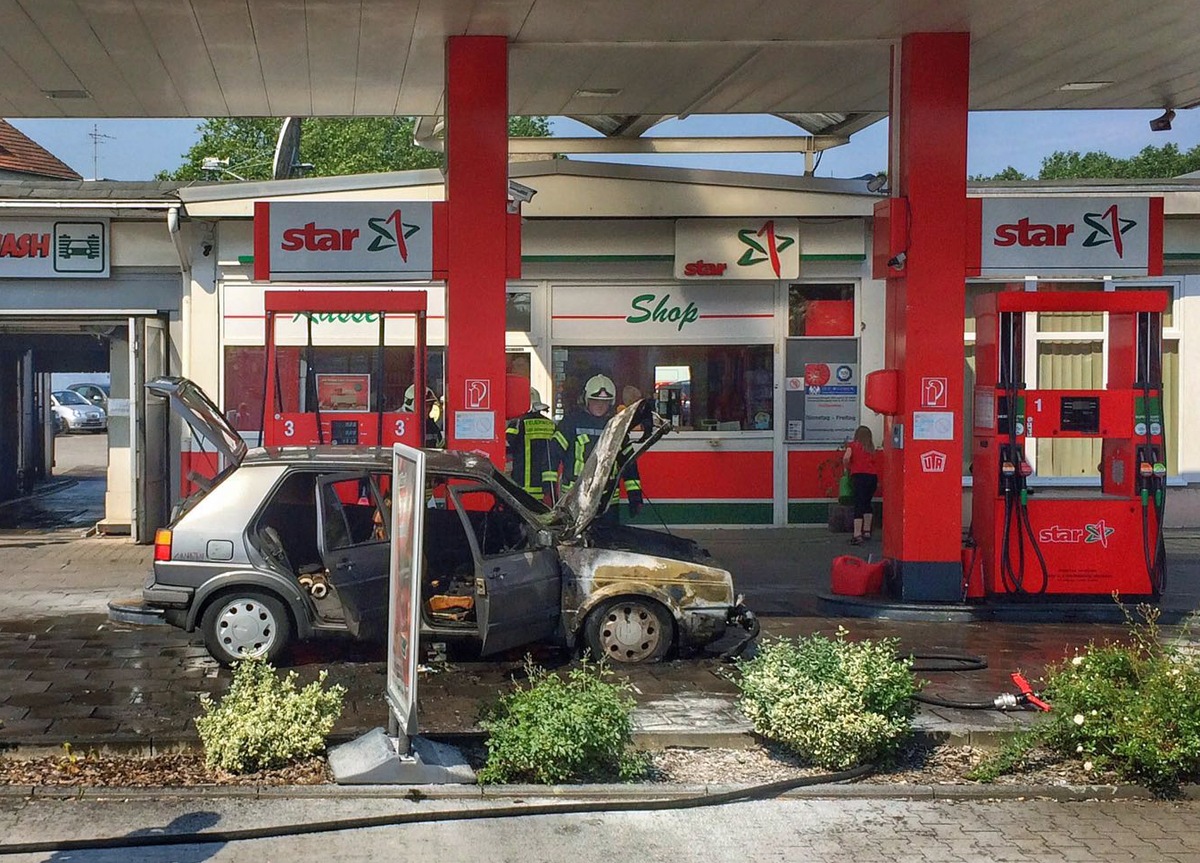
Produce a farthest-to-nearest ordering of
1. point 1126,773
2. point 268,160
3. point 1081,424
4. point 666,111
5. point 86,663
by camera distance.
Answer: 1. point 268,160
2. point 666,111
3. point 1081,424
4. point 86,663
5. point 1126,773

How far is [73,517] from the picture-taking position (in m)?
19.7

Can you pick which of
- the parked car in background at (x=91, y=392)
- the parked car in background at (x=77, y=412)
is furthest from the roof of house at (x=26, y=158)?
the parked car in background at (x=91, y=392)

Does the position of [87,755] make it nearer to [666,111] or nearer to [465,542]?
[465,542]

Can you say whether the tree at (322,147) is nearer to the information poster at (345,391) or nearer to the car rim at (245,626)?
the information poster at (345,391)

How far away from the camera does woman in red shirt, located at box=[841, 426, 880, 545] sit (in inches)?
627

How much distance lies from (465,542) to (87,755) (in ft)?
10.6

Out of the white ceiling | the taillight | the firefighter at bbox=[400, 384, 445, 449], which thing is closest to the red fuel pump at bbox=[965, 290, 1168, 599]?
the white ceiling

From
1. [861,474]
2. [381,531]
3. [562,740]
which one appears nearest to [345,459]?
[381,531]

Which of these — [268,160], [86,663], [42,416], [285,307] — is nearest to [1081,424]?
[285,307]

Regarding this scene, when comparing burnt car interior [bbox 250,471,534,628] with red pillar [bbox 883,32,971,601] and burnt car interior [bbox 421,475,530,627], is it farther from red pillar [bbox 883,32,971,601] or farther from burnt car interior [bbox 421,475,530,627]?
red pillar [bbox 883,32,971,601]

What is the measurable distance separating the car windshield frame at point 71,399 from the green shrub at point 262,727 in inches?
1565

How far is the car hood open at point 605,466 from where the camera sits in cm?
966

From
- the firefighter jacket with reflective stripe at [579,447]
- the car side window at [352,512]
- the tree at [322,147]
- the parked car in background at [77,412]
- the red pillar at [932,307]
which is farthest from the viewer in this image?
the tree at [322,147]

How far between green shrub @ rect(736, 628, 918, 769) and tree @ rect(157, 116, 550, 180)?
52.2 m
